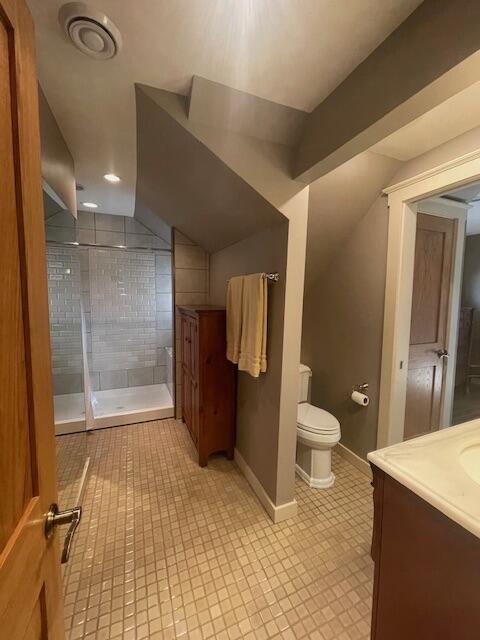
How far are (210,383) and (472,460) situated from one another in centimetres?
162

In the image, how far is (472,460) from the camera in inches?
38.9

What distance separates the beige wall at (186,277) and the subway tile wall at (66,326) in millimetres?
907

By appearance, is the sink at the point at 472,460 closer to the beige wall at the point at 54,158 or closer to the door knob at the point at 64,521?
the door knob at the point at 64,521

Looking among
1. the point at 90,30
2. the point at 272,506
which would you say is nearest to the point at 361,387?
the point at 272,506

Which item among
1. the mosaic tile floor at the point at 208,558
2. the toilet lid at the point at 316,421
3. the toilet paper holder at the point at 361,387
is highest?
the toilet paper holder at the point at 361,387

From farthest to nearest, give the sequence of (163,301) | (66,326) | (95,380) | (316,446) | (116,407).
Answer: (163,301), (95,380), (116,407), (66,326), (316,446)

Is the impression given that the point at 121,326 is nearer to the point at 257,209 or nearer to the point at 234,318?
the point at 234,318

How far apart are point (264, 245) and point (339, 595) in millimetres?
1907

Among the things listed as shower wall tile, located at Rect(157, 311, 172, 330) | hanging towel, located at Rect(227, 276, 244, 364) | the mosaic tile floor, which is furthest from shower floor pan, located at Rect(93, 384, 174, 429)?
hanging towel, located at Rect(227, 276, 244, 364)

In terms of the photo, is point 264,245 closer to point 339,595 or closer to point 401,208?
point 401,208

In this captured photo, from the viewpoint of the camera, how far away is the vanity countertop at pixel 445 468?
0.68m

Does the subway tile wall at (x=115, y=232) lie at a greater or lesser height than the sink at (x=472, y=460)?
greater

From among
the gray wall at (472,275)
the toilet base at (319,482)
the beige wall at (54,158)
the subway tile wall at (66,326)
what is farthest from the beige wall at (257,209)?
the gray wall at (472,275)

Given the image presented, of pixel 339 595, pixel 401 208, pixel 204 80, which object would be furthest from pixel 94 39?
pixel 339 595
